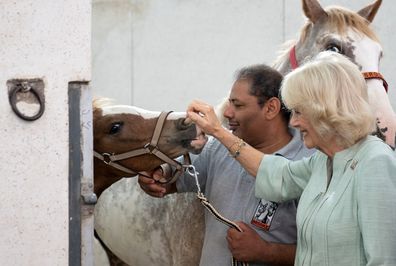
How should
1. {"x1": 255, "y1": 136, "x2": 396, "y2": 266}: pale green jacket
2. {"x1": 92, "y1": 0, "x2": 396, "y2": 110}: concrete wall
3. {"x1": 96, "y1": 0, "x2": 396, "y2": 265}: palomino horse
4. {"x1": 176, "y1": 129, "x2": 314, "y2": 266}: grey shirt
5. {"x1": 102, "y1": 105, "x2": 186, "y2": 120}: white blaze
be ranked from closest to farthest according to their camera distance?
1. {"x1": 255, "y1": 136, "x2": 396, "y2": 266}: pale green jacket
2. {"x1": 176, "y1": 129, "x2": 314, "y2": 266}: grey shirt
3. {"x1": 102, "y1": 105, "x2": 186, "y2": 120}: white blaze
4. {"x1": 96, "y1": 0, "x2": 396, "y2": 265}: palomino horse
5. {"x1": 92, "y1": 0, "x2": 396, "y2": 110}: concrete wall

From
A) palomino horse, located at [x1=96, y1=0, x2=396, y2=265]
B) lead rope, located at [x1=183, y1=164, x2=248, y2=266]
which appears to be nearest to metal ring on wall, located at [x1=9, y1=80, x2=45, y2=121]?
lead rope, located at [x1=183, y1=164, x2=248, y2=266]

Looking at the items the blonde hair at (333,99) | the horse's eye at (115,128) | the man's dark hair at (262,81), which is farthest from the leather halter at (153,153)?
the blonde hair at (333,99)

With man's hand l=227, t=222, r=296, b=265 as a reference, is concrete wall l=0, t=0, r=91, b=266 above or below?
above

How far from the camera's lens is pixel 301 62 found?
15.1ft

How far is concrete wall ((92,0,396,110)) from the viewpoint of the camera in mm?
8570

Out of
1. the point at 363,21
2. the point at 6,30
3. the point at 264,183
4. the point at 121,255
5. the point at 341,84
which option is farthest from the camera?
the point at 121,255

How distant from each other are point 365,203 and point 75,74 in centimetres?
95

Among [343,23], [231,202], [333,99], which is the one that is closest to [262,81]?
[231,202]

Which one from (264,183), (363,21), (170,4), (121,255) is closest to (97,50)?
(170,4)

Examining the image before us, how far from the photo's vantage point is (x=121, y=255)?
5.19 metres

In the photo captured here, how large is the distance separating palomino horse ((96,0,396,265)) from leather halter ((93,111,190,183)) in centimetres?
44

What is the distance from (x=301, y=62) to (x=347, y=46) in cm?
26

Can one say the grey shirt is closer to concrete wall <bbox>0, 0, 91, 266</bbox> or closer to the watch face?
the watch face

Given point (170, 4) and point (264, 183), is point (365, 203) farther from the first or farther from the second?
point (170, 4)
